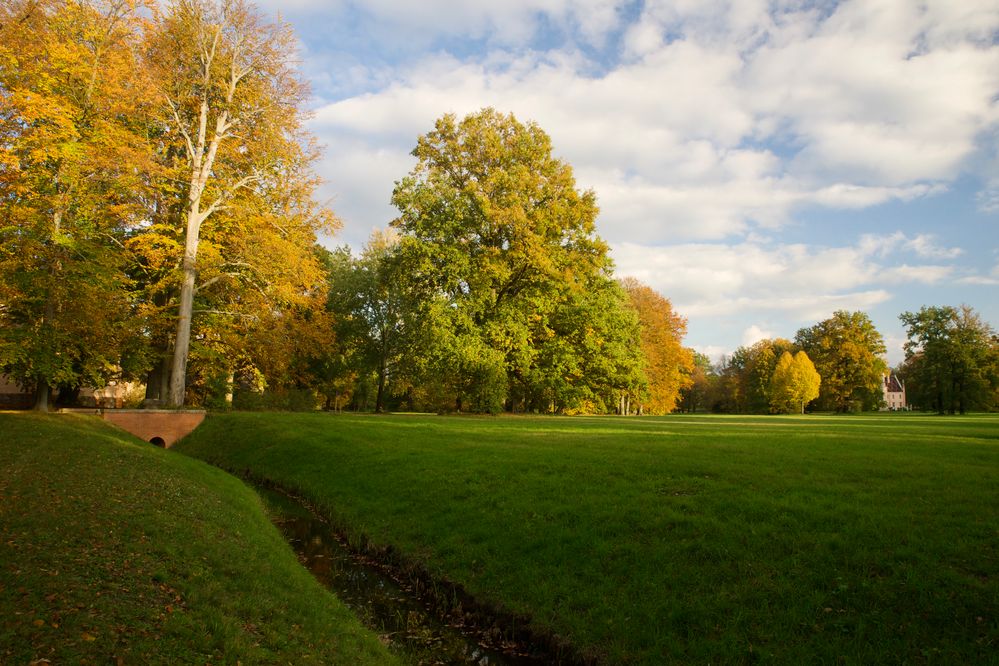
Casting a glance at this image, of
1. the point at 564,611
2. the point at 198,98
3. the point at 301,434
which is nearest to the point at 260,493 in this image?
the point at 301,434

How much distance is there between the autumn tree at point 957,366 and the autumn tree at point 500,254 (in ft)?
163

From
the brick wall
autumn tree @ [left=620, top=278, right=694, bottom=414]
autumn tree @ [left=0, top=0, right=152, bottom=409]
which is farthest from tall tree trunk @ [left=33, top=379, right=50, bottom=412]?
autumn tree @ [left=620, top=278, right=694, bottom=414]

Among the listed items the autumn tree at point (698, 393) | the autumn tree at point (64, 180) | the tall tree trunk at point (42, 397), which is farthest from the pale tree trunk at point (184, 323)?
the autumn tree at point (698, 393)

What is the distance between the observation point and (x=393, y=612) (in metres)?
9.93

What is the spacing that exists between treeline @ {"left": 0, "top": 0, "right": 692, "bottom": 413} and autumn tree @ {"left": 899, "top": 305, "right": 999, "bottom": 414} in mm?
47762

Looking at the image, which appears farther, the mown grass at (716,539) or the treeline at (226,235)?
the treeline at (226,235)

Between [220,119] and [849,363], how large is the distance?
8412 cm

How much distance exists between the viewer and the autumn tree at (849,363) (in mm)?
79750

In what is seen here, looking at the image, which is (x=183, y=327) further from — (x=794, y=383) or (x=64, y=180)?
(x=794, y=383)

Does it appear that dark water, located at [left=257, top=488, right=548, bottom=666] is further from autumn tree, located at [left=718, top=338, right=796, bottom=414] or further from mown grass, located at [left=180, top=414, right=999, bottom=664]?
autumn tree, located at [left=718, top=338, right=796, bottom=414]

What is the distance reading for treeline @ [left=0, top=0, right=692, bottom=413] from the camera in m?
23.9

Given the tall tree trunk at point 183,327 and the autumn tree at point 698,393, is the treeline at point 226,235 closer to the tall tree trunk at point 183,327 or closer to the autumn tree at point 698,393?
the tall tree trunk at point 183,327

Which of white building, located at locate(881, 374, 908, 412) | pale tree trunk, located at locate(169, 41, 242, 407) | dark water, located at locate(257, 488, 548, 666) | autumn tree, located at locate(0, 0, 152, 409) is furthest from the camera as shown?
white building, located at locate(881, 374, 908, 412)

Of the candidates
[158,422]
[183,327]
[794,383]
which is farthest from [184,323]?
[794,383]
